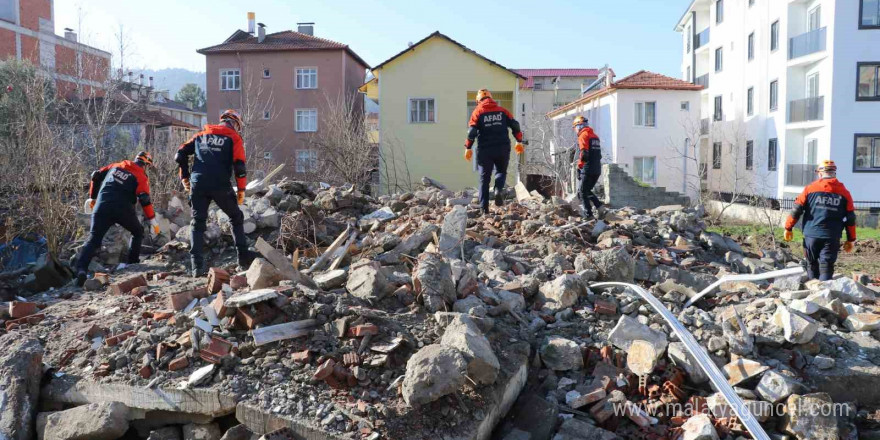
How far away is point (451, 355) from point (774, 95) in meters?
26.0

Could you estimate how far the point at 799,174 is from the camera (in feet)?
74.7

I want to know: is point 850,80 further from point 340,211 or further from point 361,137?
point 340,211

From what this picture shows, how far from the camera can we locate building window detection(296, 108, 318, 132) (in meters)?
30.8

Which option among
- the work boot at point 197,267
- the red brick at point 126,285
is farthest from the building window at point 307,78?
the red brick at point 126,285

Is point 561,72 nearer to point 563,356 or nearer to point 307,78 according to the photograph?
point 307,78

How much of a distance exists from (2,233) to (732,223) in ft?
67.7

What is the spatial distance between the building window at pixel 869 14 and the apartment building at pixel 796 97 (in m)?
0.03

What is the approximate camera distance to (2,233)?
973 cm

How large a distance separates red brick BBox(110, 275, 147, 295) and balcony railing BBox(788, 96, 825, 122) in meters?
23.1

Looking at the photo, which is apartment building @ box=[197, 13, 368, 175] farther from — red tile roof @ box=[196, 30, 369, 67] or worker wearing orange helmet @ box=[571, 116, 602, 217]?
worker wearing orange helmet @ box=[571, 116, 602, 217]

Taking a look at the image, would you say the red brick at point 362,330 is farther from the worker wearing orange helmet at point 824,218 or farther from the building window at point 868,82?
the building window at point 868,82

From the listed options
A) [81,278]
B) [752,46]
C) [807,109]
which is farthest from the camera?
[752,46]

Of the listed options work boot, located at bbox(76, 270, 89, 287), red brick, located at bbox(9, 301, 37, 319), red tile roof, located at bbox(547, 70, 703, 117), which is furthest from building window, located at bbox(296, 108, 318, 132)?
red brick, located at bbox(9, 301, 37, 319)

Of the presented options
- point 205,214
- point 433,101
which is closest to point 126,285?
point 205,214
